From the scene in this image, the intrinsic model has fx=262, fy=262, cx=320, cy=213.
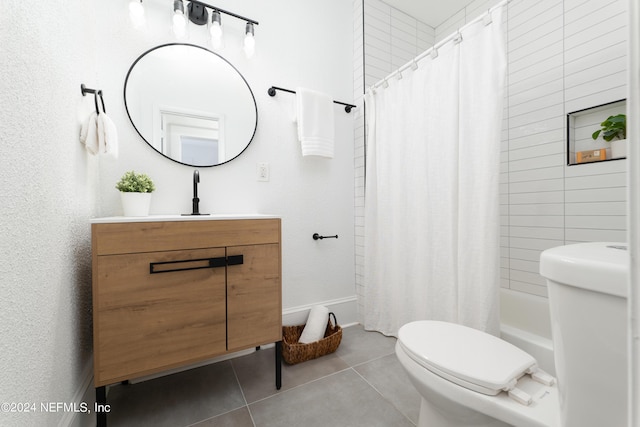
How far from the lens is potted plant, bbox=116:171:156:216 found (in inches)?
47.4

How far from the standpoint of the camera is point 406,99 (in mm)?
1676

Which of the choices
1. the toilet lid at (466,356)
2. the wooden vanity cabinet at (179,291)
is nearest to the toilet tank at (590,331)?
the toilet lid at (466,356)

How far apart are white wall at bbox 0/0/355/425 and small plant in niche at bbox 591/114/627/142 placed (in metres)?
1.52

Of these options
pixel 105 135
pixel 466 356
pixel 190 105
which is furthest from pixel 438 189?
pixel 105 135

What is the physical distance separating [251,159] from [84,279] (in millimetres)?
1019

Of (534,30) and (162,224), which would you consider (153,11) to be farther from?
(534,30)

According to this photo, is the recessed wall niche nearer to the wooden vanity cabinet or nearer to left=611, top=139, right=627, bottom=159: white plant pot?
left=611, top=139, right=627, bottom=159: white plant pot

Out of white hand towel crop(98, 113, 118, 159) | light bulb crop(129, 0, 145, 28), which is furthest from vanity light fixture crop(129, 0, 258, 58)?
white hand towel crop(98, 113, 118, 159)

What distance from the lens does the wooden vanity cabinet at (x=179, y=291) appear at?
100cm

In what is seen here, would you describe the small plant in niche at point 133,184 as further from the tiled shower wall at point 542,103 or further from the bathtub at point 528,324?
the bathtub at point 528,324

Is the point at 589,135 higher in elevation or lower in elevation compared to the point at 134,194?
higher

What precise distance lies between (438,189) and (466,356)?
34.5 inches

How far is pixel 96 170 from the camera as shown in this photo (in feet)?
4.25

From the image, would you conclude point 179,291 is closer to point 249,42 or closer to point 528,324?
point 249,42
